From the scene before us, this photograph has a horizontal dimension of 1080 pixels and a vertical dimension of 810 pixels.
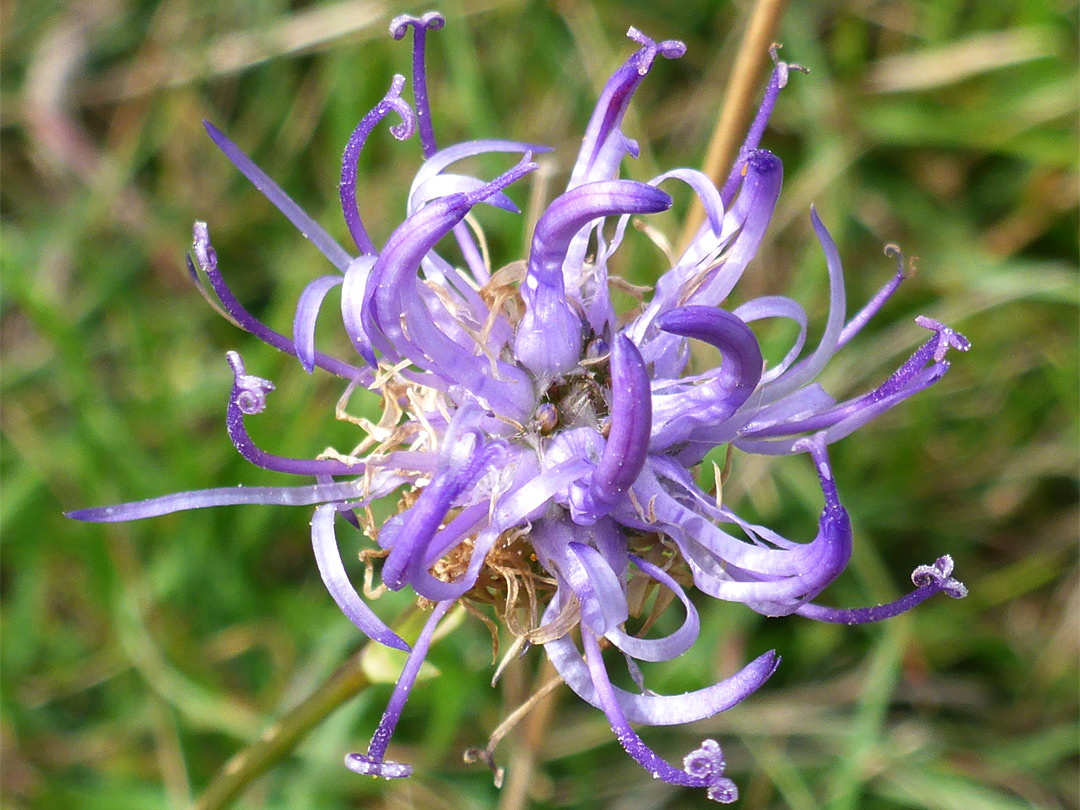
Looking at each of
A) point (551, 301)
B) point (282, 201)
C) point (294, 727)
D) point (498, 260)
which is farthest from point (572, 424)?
point (498, 260)

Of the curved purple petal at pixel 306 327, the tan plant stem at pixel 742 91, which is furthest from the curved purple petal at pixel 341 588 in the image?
the tan plant stem at pixel 742 91

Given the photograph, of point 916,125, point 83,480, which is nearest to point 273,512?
point 83,480

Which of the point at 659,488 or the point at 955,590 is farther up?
the point at 659,488

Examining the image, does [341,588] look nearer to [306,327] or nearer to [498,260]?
[306,327]

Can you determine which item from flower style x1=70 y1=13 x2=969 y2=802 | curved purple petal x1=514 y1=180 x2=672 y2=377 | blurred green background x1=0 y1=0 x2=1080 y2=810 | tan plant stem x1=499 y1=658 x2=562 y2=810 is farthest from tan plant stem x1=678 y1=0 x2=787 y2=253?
tan plant stem x1=499 y1=658 x2=562 y2=810

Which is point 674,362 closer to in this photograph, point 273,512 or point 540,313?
point 540,313

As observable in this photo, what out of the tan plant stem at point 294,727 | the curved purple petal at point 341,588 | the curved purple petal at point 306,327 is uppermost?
the curved purple petal at point 306,327

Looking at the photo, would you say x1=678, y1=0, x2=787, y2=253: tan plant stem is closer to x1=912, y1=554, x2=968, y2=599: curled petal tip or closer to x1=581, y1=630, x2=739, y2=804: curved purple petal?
x1=912, y1=554, x2=968, y2=599: curled petal tip

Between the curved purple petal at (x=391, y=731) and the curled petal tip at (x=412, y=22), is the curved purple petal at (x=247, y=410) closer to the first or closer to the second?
the curved purple petal at (x=391, y=731)
